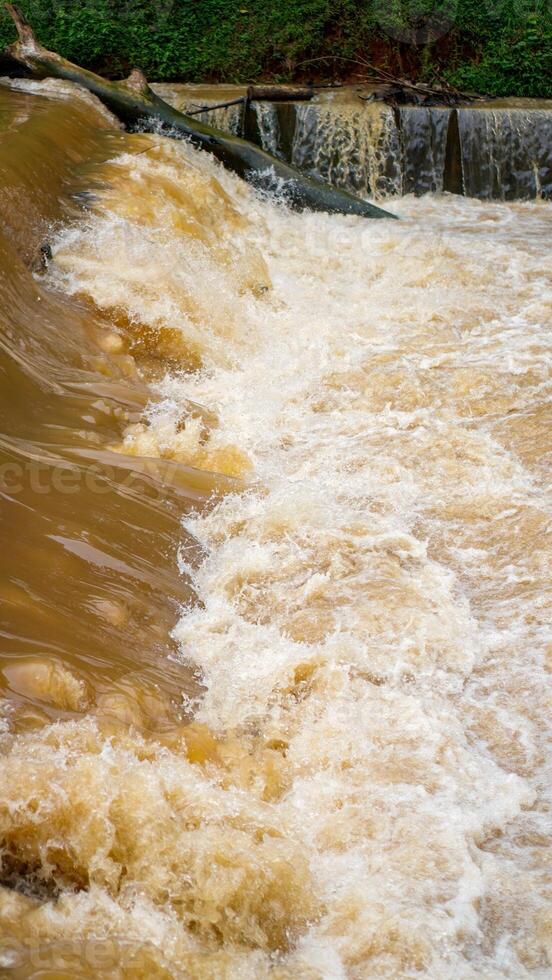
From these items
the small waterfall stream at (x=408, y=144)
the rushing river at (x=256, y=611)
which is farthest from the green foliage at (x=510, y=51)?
the rushing river at (x=256, y=611)

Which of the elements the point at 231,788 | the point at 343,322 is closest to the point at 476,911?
the point at 231,788

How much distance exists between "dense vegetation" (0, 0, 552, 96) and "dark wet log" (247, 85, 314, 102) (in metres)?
1.59

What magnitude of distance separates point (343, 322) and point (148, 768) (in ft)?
15.1

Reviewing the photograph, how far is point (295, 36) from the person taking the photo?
42.3 feet

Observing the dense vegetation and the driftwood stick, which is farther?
the dense vegetation

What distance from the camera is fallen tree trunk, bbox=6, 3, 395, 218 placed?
341 inches

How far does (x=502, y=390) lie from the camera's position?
5375 mm

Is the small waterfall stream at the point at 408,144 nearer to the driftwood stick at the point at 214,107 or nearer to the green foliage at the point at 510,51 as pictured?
the driftwood stick at the point at 214,107

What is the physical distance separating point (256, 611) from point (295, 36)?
11440 millimetres

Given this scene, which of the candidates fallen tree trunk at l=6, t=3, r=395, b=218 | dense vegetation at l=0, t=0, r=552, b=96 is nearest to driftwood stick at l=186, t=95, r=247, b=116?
fallen tree trunk at l=6, t=3, r=395, b=218

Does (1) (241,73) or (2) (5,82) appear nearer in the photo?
(2) (5,82)

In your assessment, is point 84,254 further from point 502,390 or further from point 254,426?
point 502,390

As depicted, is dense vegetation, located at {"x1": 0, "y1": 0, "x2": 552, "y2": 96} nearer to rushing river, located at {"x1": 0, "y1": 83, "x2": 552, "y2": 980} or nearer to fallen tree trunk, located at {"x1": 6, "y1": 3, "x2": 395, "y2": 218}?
fallen tree trunk, located at {"x1": 6, "y1": 3, "x2": 395, "y2": 218}

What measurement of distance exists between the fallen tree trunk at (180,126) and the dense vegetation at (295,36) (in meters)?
3.92
